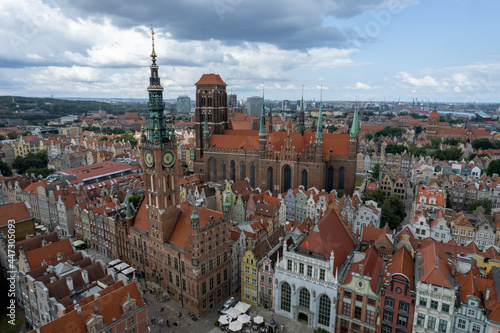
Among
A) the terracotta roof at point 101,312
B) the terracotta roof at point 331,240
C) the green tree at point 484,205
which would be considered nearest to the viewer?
the terracotta roof at point 101,312

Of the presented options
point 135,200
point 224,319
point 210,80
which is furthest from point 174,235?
point 210,80

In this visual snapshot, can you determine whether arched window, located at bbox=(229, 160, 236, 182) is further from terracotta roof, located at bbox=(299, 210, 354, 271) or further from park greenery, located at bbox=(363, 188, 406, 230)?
terracotta roof, located at bbox=(299, 210, 354, 271)

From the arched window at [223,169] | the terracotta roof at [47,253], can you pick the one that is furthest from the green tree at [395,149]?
the terracotta roof at [47,253]

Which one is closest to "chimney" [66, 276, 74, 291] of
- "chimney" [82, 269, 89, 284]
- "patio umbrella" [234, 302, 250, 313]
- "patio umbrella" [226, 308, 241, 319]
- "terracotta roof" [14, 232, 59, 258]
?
"chimney" [82, 269, 89, 284]

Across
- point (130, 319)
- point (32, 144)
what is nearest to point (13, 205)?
point (130, 319)

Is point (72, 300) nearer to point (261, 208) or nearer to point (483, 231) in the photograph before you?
point (261, 208)

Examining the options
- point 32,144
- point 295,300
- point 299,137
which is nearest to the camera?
point 295,300

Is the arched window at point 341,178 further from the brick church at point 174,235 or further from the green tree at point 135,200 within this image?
the green tree at point 135,200
